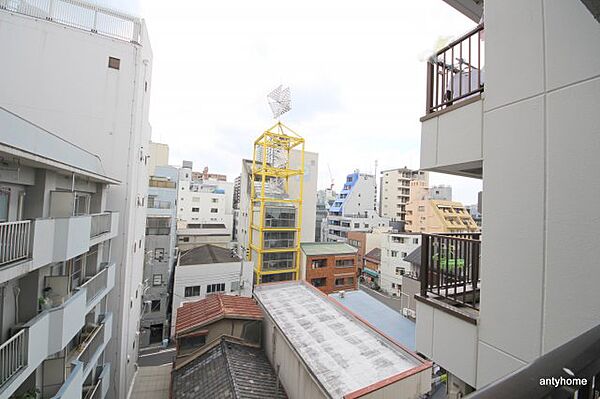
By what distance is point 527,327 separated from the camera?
1980mm

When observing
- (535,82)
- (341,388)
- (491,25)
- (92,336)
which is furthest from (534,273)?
(92,336)

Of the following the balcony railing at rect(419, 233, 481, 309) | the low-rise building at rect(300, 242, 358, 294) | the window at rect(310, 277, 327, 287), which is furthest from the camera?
the window at rect(310, 277, 327, 287)

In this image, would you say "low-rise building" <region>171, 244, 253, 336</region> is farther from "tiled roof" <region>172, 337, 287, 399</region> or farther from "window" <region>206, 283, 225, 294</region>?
"tiled roof" <region>172, 337, 287, 399</region>

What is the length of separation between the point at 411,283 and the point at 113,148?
1727 centimetres

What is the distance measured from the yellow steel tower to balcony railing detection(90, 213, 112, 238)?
12970 mm

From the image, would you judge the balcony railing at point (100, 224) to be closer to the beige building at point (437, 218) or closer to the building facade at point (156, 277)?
the building facade at point (156, 277)

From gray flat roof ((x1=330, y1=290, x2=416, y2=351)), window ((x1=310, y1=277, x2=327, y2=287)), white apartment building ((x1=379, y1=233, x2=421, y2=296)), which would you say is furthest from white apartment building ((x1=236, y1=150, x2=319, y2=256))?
gray flat roof ((x1=330, y1=290, x2=416, y2=351))

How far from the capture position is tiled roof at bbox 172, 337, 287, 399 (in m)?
7.77

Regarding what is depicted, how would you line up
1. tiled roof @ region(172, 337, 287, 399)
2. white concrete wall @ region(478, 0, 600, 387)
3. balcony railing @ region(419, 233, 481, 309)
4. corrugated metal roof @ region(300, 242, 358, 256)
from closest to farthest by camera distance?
white concrete wall @ region(478, 0, 600, 387), balcony railing @ region(419, 233, 481, 309), tiled roof @ region(172, 337, 287, 399), corrugated metal roof @ region(300, 242, 358, 256)

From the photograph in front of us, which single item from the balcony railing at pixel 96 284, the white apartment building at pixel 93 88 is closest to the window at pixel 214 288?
the white apartment building at pixel 93 88

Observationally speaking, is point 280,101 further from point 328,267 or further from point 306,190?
point 328,267

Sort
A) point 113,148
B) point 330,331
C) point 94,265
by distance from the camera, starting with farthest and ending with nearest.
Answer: point 330,331
point 113,148
point 94,265

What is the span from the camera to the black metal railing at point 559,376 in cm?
63

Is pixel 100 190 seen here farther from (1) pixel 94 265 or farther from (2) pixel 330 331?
(2) pixel 330 331
